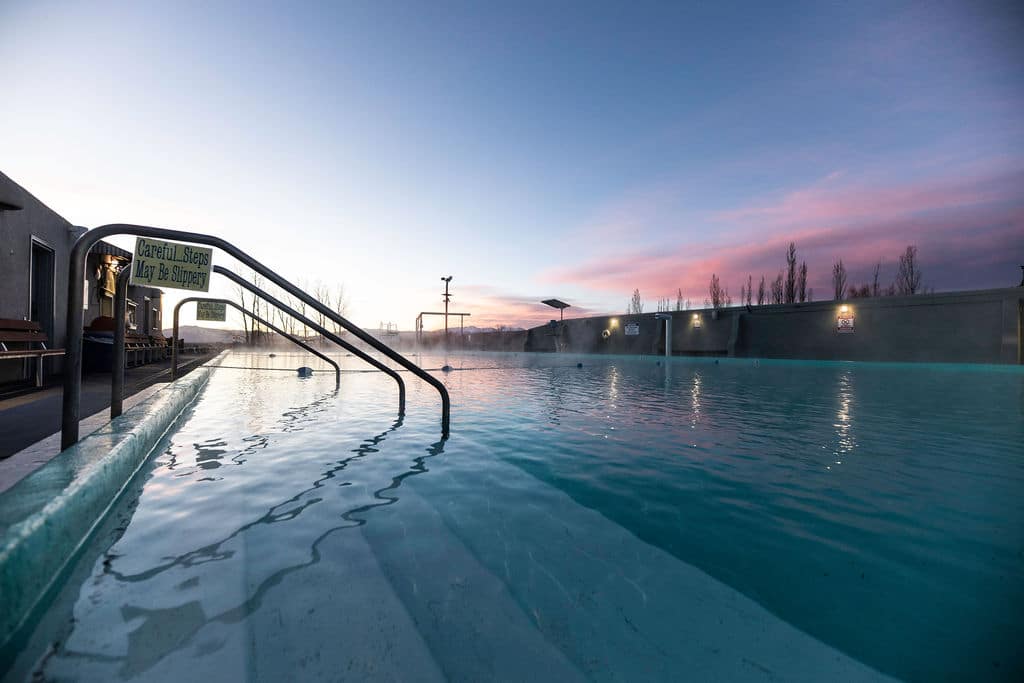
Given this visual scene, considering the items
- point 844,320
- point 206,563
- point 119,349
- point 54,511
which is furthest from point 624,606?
point 844,320

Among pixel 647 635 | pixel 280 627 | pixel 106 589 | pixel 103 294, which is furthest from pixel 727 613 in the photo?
pixel 103 294

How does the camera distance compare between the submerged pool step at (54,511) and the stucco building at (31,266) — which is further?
the stucco building at (31,266)

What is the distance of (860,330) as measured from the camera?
19.4 metres

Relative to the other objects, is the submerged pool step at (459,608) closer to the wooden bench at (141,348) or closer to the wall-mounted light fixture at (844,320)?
the wooden bench at (141,348)

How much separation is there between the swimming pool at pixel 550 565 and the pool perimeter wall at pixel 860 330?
17306mm

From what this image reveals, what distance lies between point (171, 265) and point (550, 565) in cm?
359

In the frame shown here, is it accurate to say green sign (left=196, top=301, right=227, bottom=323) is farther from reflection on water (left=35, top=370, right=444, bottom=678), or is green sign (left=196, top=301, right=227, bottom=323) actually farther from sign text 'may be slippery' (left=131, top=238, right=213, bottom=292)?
reflection on water (left=35, top=370, right=444, bottom=678)

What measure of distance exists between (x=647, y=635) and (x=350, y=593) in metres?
1.09

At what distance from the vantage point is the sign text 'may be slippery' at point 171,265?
10.9 ft

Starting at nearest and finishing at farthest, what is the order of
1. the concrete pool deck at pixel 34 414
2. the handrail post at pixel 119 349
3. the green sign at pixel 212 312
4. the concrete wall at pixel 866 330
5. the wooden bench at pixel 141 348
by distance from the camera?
the concrete pool deck at pixel 34 414, the handrail post at pixel 119 349, the green sign at pixel 212 312, the wooden bench at pixel 141 348, the concrete wall at pixel 866 330

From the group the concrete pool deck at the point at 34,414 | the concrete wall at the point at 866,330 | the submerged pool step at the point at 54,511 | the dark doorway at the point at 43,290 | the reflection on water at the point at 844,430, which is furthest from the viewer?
the concrete wall at the point at 866,330

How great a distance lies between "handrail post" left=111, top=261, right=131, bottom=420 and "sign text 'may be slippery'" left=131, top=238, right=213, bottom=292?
0.20m

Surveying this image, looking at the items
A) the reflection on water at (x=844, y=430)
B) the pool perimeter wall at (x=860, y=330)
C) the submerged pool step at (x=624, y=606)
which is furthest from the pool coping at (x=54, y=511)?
the pool perimeter wall at (x=860, y=330)

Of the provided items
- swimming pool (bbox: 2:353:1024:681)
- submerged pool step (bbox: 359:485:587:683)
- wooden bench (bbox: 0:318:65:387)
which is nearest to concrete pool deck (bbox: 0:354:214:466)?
wooden bench (bbox: 0:318:65:387)
